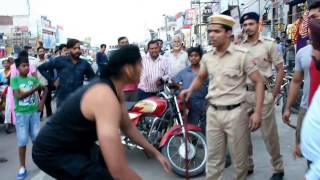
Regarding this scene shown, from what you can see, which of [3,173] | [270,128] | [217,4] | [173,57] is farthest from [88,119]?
[217,4]

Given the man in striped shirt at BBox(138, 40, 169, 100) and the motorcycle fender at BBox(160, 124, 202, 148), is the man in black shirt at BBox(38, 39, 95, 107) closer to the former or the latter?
the man in striped shirt at BBox(138, 40, 169, 100)

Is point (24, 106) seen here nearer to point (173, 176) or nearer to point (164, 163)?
point (173, 176)

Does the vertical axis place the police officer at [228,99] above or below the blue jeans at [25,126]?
above

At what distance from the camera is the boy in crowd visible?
21.3ft

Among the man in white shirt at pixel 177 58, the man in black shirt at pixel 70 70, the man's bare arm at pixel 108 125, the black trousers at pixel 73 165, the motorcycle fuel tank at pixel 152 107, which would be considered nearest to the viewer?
the man's bare arm at pixel 108 125

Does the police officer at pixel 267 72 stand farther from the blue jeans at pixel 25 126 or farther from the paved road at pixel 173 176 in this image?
the blue jeans at pixel 25 126

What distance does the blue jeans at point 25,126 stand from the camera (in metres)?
6.47

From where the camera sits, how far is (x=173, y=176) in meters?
6.41

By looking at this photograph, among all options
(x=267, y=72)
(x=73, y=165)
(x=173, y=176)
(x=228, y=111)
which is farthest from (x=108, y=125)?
(x=173, y=176)

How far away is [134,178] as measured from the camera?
2949mm

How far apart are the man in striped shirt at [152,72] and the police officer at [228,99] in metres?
3.22

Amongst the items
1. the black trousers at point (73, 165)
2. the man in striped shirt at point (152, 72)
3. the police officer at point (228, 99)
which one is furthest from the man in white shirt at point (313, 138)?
the man in striped shirt at point (152, 72)

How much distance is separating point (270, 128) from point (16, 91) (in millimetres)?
3347

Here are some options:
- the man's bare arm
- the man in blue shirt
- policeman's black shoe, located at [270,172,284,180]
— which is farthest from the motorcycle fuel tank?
the man's bare arm
